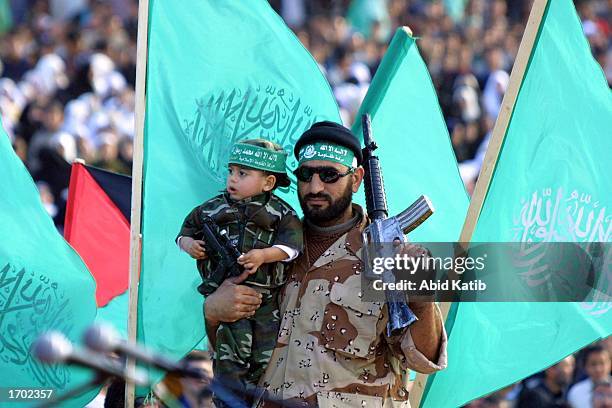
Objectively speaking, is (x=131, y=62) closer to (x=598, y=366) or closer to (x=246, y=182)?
(x=598, y=366)

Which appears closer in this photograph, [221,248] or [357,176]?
[221,248]

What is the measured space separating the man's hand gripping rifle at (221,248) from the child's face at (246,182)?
17cm

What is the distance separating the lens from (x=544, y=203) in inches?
323

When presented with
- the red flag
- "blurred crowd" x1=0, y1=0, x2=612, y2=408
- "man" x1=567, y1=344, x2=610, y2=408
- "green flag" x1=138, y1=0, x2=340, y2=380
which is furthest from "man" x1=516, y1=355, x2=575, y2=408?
"blurred crowd" x1=0, y1=0, x2=612, y2=408

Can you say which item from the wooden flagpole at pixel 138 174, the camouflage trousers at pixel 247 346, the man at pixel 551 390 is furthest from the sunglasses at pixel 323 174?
the man at pixel 551 390

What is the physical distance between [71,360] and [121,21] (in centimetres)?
1790

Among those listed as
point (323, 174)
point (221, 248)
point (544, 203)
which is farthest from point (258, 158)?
point (544, 203)

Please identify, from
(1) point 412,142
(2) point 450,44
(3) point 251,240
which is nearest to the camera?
(3) point 251,240

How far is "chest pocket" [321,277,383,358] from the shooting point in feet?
21.6

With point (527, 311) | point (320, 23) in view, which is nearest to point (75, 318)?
point (527, 311)

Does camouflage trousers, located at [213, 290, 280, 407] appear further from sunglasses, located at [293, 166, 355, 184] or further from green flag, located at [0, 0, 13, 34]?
green flag, located at [0, 0, 13, 34]

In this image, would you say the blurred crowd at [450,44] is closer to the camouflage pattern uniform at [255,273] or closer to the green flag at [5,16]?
the green flag at [5,16]

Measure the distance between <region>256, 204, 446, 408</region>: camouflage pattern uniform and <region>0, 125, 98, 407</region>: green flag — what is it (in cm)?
138

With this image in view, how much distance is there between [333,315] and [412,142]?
2.68 metres
